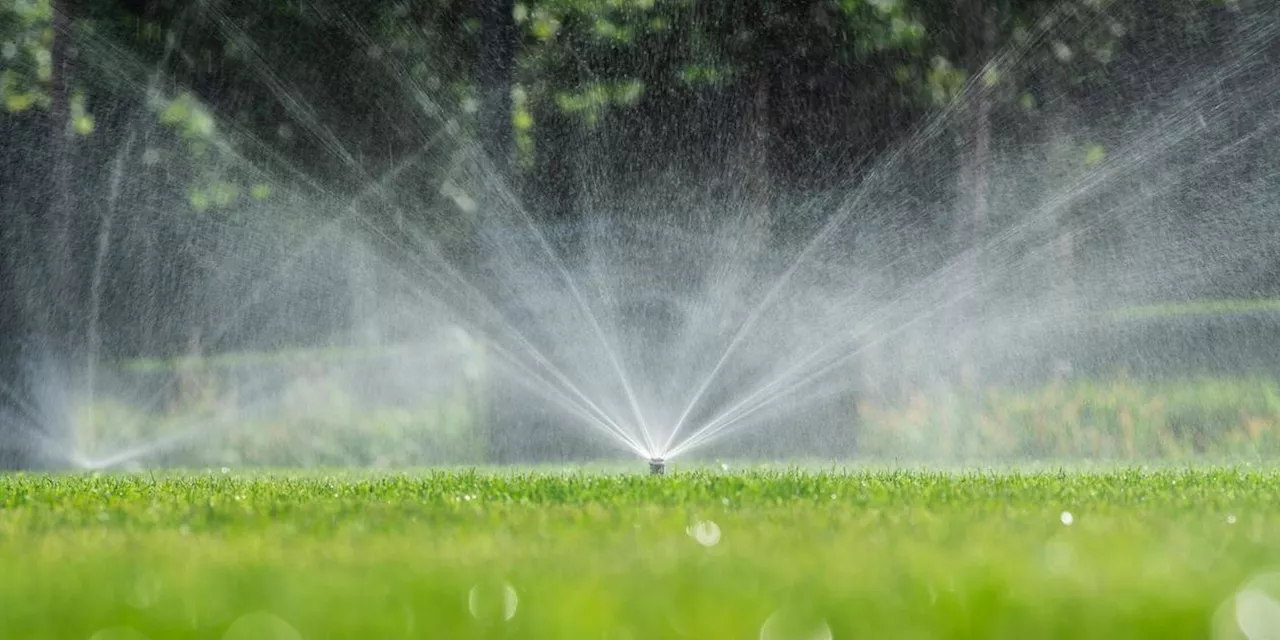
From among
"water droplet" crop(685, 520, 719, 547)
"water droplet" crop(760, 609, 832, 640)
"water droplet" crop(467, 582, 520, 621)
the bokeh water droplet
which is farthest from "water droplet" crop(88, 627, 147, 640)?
the bokeh water droplet

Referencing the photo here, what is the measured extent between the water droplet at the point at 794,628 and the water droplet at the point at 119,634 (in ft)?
4.04

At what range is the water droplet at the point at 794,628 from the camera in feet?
9.82

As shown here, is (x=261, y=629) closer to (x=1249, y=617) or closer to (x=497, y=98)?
(x=1249, y=617)

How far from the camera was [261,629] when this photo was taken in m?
3.17

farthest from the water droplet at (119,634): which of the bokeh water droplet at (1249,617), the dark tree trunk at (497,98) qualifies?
the dark tree trunk at (497,98)

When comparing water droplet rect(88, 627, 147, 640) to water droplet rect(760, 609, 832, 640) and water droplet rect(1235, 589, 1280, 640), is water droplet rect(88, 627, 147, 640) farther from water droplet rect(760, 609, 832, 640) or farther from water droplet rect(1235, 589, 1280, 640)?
water droplet rect(1235, 589, 1280, 640)

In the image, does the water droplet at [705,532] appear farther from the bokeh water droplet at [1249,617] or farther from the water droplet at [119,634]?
the water droplet at [119,634]

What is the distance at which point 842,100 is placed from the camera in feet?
48.0

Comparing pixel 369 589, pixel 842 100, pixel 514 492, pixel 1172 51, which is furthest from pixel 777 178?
pixel 369 589

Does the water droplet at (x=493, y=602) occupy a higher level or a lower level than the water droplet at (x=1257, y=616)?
higher

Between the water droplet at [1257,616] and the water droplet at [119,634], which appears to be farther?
the water droplet at [119,634]

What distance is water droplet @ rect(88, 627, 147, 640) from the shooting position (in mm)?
3178

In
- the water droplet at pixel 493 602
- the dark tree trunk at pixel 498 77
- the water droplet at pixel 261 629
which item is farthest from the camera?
the dark tree trunk at pixel 498 77

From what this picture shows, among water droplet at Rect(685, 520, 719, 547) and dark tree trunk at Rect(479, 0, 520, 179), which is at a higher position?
dark tree trunk at Rect(479, 0, 520, 179)
